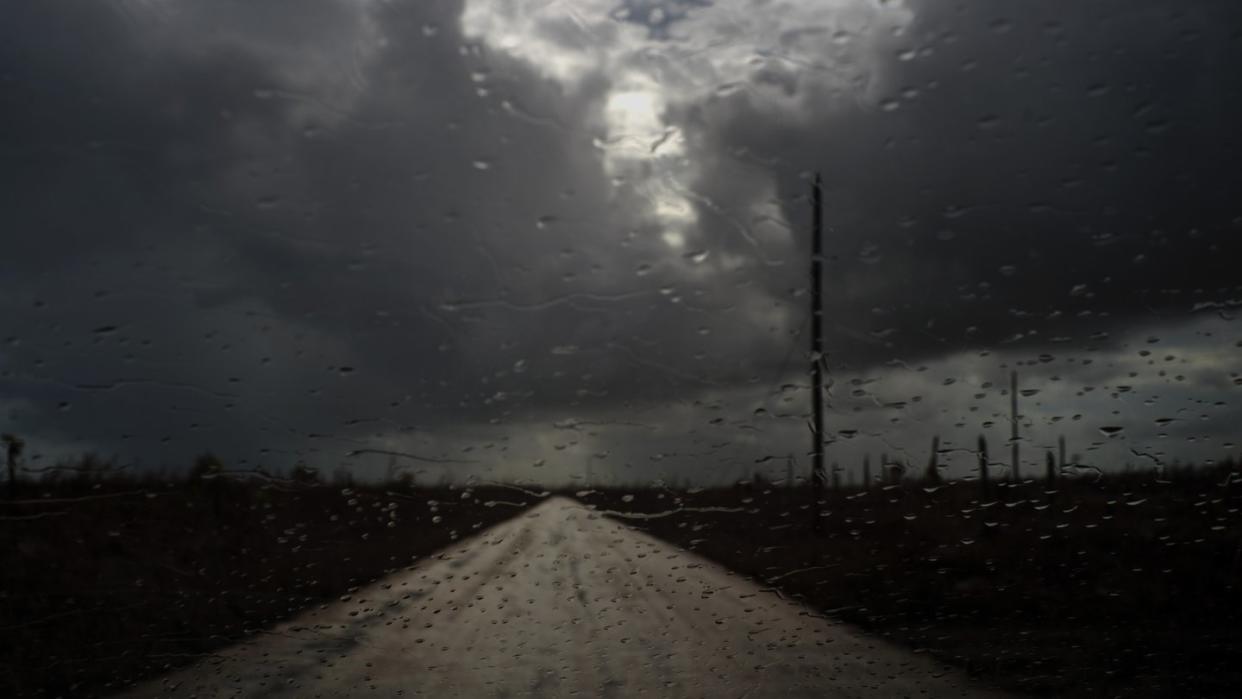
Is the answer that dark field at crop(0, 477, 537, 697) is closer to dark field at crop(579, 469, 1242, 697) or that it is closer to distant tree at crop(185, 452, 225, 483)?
distant tree at crop(185, 452, 225, 483)

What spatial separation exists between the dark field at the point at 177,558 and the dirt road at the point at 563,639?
0.22 metres

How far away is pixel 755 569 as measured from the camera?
5.13 meters

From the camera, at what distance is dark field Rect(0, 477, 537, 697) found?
149 inches

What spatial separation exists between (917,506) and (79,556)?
339 cm

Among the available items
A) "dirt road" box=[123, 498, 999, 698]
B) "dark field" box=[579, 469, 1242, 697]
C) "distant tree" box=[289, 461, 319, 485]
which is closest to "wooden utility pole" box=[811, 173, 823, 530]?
"dark field" box=[579, 469, 1242, 697]

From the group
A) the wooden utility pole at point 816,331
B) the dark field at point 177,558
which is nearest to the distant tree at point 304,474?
the dark field at point 177,558

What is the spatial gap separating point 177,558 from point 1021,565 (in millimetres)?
4016

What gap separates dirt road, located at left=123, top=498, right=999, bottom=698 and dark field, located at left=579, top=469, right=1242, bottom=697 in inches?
9.3

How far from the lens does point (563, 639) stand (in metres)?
5.85

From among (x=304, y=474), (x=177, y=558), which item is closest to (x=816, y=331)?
(x=304, y=474)

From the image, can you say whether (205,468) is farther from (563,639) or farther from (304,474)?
(563,639)

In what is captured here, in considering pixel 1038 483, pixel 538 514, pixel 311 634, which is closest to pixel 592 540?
pixel 538 514

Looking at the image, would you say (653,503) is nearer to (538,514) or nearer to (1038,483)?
(538,514)

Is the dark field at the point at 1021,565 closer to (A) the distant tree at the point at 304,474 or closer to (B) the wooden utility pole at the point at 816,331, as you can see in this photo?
(B) the wooden utility pole at the point at 816,331
